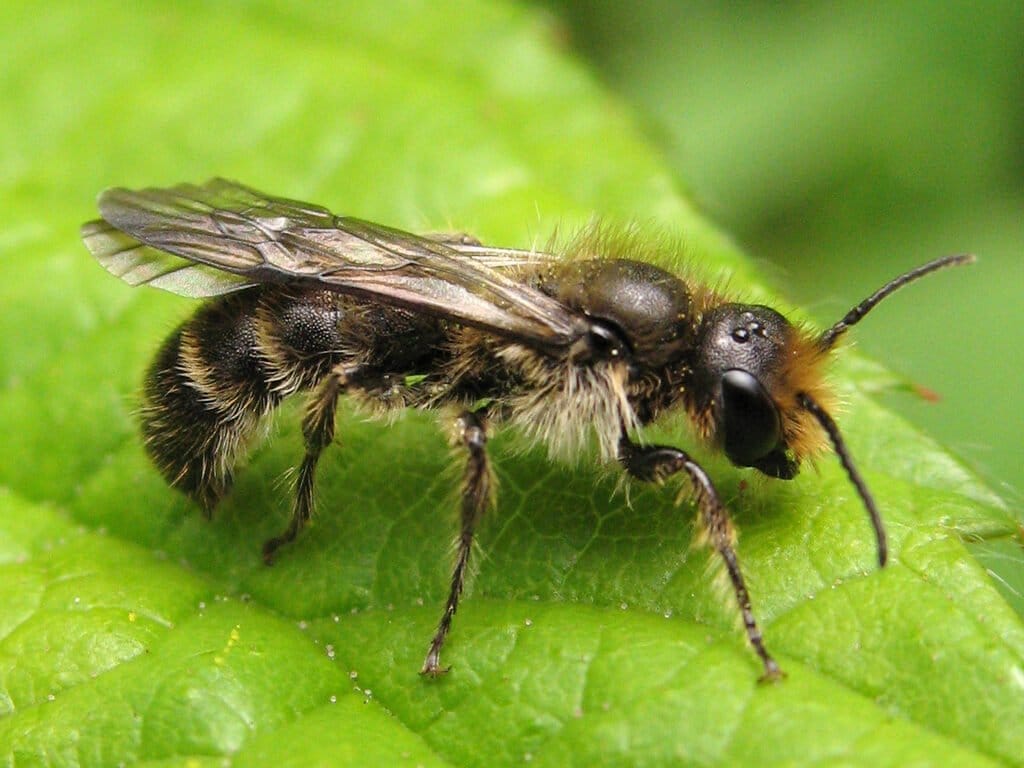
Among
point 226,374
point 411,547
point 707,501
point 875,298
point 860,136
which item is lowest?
point 411,547

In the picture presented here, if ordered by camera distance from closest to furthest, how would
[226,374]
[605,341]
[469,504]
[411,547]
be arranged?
[469,504] < [605,341] < [411,547] < [226,374]

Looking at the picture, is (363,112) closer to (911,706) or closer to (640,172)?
(640,172)

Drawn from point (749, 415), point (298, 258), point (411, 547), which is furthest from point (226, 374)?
point (749, 415)

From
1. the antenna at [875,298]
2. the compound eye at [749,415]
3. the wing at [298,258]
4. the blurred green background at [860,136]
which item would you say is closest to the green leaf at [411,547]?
the compound eye at [749,415]

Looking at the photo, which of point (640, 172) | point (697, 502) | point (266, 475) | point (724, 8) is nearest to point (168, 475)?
point (266, 475)

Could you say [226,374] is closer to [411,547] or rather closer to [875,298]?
[411,547]

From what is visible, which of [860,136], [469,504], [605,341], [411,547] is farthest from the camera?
[860,136]

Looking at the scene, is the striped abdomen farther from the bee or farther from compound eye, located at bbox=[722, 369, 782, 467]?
compound eye, located at bbox=[722, 369, 782, 467]

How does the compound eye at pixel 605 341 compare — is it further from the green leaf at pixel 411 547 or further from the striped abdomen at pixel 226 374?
the striped abdomen at pixel 226 374
